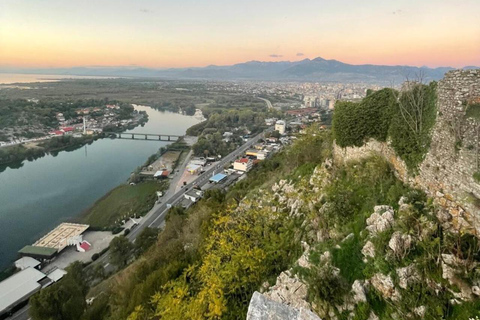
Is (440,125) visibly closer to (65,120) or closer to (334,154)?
(334,154)

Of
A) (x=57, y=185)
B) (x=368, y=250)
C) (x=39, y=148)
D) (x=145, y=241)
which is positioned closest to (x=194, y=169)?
(x=57, y=185)

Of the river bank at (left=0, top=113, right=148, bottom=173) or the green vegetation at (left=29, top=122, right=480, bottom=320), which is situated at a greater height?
the green vegetation at (left=29, top=122, right=480, bottom=320)

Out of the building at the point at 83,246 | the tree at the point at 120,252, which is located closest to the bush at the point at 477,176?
the tree at the point at 120,252

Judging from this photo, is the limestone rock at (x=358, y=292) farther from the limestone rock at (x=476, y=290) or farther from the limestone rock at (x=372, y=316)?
the limestone rock at (x=476, y=290)

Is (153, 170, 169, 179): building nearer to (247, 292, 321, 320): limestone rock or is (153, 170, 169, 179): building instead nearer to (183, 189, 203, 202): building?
(183, 189, 203, 202): building

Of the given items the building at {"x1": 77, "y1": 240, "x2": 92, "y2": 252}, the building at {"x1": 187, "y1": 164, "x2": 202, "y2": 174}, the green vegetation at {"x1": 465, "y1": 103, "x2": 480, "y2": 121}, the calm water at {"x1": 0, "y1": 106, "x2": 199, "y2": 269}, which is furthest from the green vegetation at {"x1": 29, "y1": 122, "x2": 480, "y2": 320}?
the building at {"x1": 187, "y1": 164, "x2": 202, "y2": 174}

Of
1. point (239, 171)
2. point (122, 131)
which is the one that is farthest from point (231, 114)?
point (239, 171)

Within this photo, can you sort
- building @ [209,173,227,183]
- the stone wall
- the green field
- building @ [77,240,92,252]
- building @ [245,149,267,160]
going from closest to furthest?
the stone wall
building @ [77,240,92,252]
the green field
building @ [209,173,227,183]
building @ [245,149,267,160]
